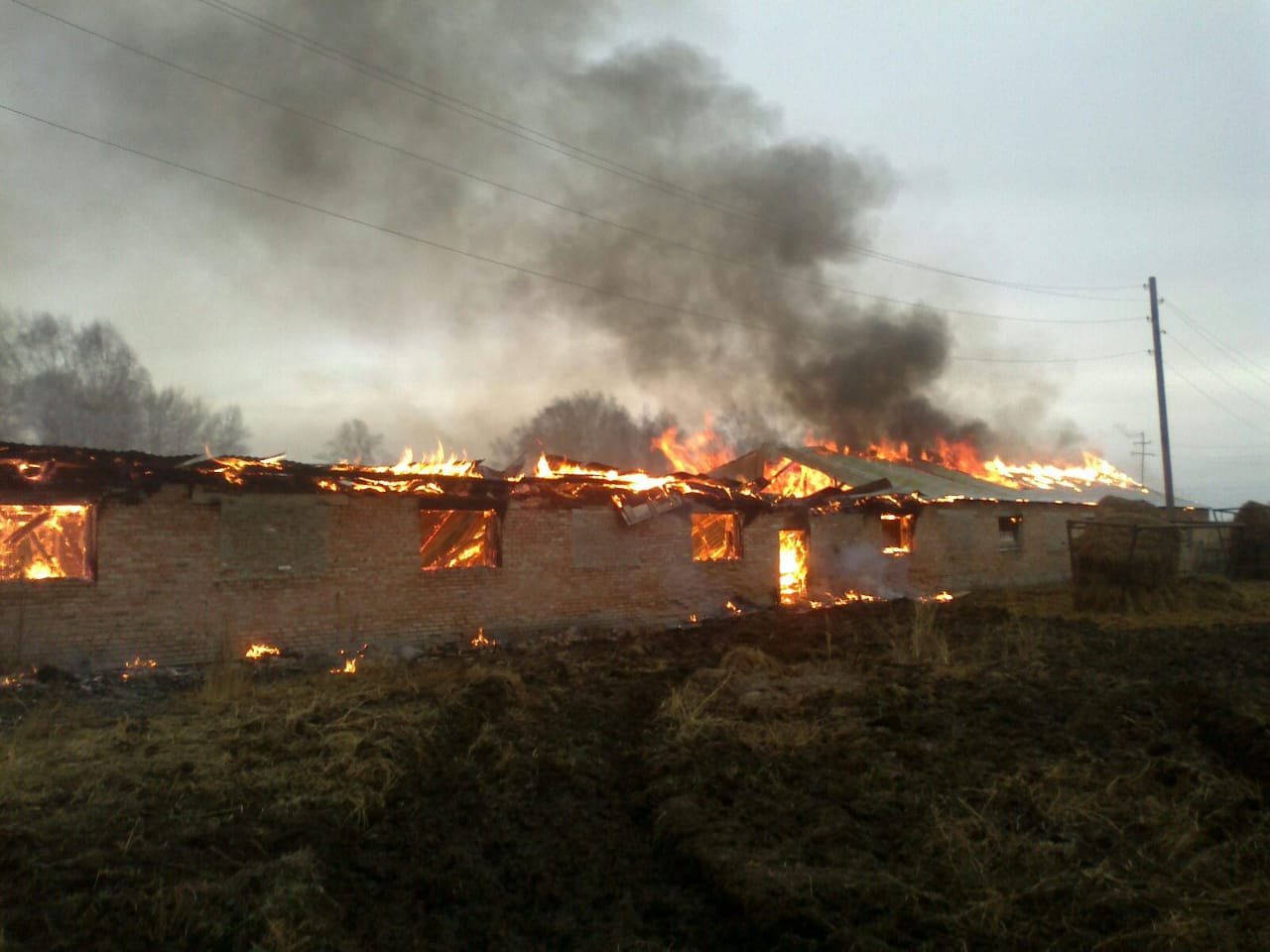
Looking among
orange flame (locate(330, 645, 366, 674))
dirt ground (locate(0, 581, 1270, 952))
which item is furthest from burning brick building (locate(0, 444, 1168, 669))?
dirt ground (locate(0, 581, 1270, 952))

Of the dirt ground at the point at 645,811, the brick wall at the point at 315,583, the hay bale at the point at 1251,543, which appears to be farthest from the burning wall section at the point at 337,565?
the hay bale at the point at 1251,543

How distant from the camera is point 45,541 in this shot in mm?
11062

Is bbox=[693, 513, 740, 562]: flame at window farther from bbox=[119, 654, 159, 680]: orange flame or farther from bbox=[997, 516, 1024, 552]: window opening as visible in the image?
bbox=[119, 654, 159, 680]: orange flame

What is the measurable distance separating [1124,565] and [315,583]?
48.8 ft

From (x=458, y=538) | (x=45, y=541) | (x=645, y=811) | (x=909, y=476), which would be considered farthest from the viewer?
(x=909, y=476)

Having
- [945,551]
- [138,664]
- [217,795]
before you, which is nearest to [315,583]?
[138,664]

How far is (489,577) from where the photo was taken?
14.8 meters

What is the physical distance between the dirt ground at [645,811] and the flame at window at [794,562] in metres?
10.1

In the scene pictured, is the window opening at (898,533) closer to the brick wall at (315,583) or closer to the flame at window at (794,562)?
the flame at window at (794,562)

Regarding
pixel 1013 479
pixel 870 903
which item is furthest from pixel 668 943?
pixel 1013 479

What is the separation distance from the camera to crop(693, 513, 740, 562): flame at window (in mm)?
Result: 18781

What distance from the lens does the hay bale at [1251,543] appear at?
23.9 metres

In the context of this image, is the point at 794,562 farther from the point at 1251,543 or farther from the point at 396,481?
the point at 1251,543

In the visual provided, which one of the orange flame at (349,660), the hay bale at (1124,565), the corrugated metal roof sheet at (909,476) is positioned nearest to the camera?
the orange flame at (349,660)
